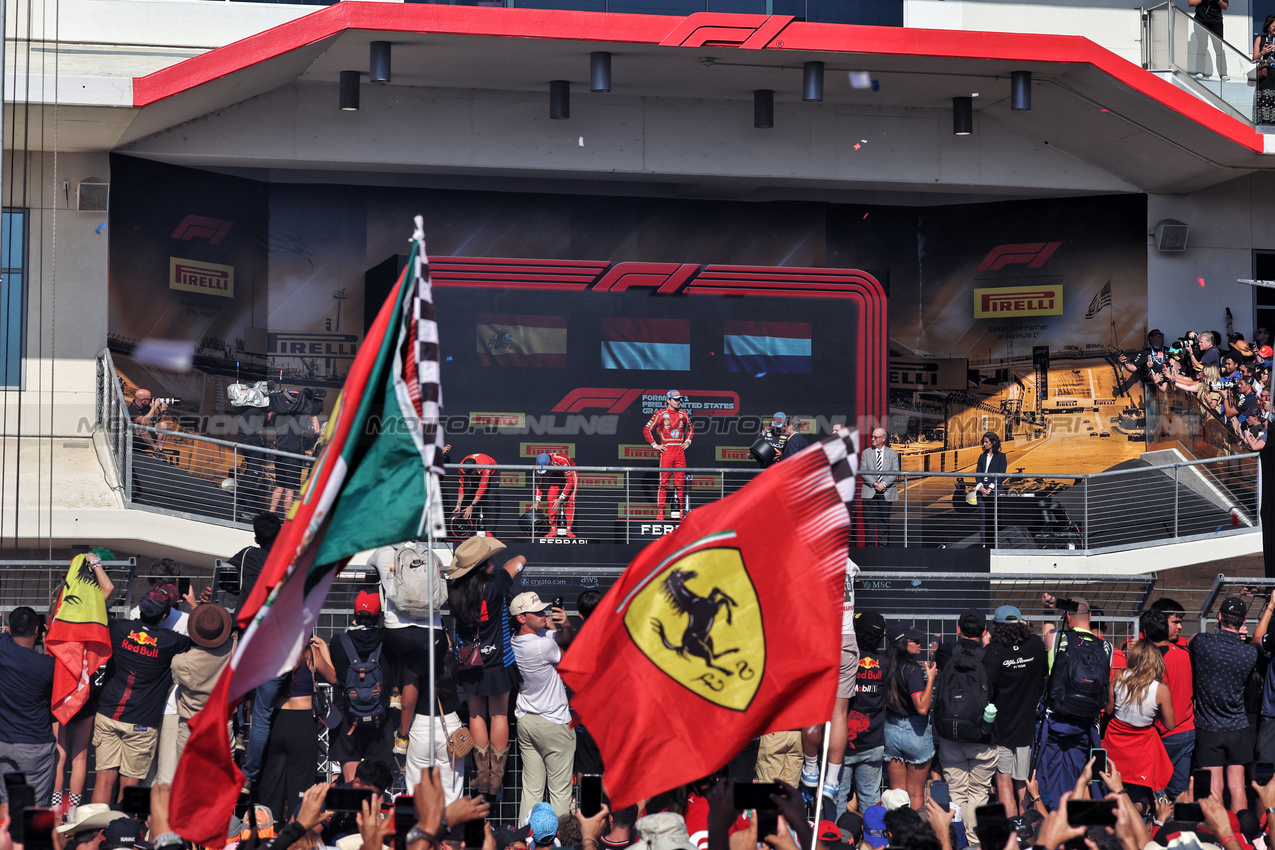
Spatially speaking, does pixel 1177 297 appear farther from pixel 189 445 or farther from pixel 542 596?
pixel 189 445

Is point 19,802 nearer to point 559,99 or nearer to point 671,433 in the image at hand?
point 671,433

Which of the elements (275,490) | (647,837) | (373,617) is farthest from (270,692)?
(275,490)

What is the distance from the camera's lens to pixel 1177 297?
2230 centimetres

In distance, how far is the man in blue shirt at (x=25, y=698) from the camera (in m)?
10.2

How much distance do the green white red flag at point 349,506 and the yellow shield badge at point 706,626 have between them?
115 centimetres

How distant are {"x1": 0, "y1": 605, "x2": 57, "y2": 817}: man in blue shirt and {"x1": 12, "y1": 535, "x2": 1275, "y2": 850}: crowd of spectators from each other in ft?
0.05

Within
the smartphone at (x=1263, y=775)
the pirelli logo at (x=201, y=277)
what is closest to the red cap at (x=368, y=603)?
the smartphone at (x=1263, y=775)

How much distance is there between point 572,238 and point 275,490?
761 centimetres

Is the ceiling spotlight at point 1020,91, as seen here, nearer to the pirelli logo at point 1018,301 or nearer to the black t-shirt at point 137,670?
the pirelli logo at point 1018,301

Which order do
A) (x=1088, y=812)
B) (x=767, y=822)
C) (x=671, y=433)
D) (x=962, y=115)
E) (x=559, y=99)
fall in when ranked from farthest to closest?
(x=962, y=115)
(x=559, y=99)
(x=671, y=433)
(x=767, y=822)
(x=1088, y=812)

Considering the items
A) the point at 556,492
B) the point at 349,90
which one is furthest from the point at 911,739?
the point at 349,90

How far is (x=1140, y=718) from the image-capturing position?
11.2 m

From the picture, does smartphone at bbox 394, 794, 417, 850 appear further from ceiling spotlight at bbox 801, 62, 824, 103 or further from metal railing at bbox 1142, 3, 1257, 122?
metal railing at bbox 1142, 3, 1257, 122

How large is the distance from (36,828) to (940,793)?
8.32 metres
